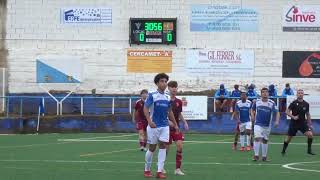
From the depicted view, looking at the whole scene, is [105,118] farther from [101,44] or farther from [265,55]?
[265,55]

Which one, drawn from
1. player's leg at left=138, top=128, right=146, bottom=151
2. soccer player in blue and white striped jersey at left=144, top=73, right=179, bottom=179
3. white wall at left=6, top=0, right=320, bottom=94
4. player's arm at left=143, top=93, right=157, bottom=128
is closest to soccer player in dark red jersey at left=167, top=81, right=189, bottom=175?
soccer player in blue and white striped jersey at left=144, top=73, right=179, bottom=179

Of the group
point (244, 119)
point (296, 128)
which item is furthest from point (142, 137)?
point (296, 128)

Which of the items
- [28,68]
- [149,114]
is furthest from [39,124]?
[149,114]

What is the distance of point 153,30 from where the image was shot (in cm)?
3834

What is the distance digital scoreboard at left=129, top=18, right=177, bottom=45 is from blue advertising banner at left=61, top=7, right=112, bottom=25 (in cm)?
176

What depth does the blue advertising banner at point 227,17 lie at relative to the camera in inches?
1526

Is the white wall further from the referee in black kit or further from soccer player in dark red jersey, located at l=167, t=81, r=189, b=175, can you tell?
soccer player in dark red jersey, located at l=167, t=81, r=189, b=175

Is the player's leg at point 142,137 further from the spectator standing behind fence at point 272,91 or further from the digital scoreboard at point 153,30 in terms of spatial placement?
the digital scoreboard at point 153,30

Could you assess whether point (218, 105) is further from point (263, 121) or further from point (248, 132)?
point (263, 121)

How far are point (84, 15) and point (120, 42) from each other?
2.52 metres

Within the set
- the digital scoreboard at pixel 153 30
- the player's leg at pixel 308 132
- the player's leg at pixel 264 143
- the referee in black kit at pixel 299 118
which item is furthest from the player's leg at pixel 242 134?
the digital scoreboard at pixel 153 30

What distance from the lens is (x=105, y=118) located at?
33.5 metres

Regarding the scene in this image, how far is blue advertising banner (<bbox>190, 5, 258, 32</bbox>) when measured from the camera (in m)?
38.8

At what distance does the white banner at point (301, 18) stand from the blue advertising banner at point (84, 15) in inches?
389
